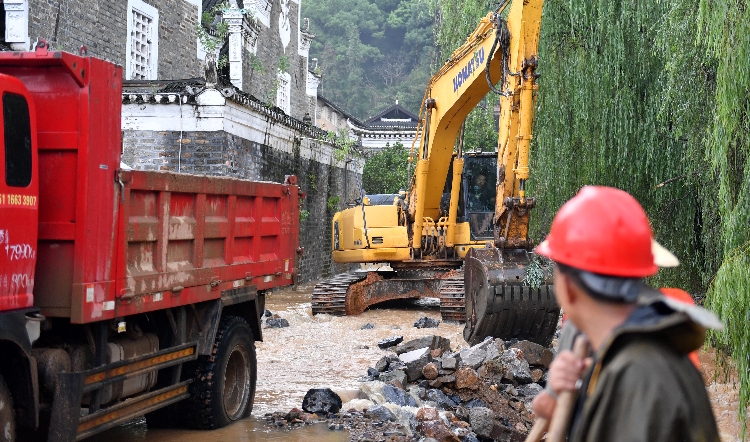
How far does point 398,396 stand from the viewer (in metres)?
8.02

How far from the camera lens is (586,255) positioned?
1935mm

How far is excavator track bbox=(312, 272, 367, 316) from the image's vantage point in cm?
1513

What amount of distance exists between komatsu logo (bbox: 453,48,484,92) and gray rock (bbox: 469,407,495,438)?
5.07m

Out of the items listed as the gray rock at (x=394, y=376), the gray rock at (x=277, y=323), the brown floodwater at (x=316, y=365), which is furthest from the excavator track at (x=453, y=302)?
the gray rock at (x=394, y=376)

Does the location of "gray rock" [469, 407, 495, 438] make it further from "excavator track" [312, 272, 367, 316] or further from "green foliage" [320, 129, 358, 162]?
"green foliage" [320, 129, 358, 162]

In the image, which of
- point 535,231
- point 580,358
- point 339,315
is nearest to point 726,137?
point 580,358

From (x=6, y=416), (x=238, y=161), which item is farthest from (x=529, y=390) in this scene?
(x=238, y=161)

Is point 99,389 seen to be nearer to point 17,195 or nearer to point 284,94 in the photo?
point 17,195

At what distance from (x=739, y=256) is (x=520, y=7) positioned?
491cm

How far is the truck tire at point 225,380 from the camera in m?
6.72

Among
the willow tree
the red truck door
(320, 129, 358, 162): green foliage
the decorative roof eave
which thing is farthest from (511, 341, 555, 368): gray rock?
the decorative roof eave

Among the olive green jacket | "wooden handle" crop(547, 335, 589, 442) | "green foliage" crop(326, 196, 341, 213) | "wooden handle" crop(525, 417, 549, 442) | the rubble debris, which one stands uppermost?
"green foliage" crop(326, 196, 341, 213)

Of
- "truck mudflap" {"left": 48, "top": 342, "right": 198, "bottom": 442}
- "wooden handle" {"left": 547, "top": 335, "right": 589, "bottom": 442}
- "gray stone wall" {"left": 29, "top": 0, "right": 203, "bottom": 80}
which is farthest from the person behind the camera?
"gray stone wall" {"left": 29, "top": 0, "right": 203, "bottom": 80}

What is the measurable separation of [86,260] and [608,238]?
3.76 metres
